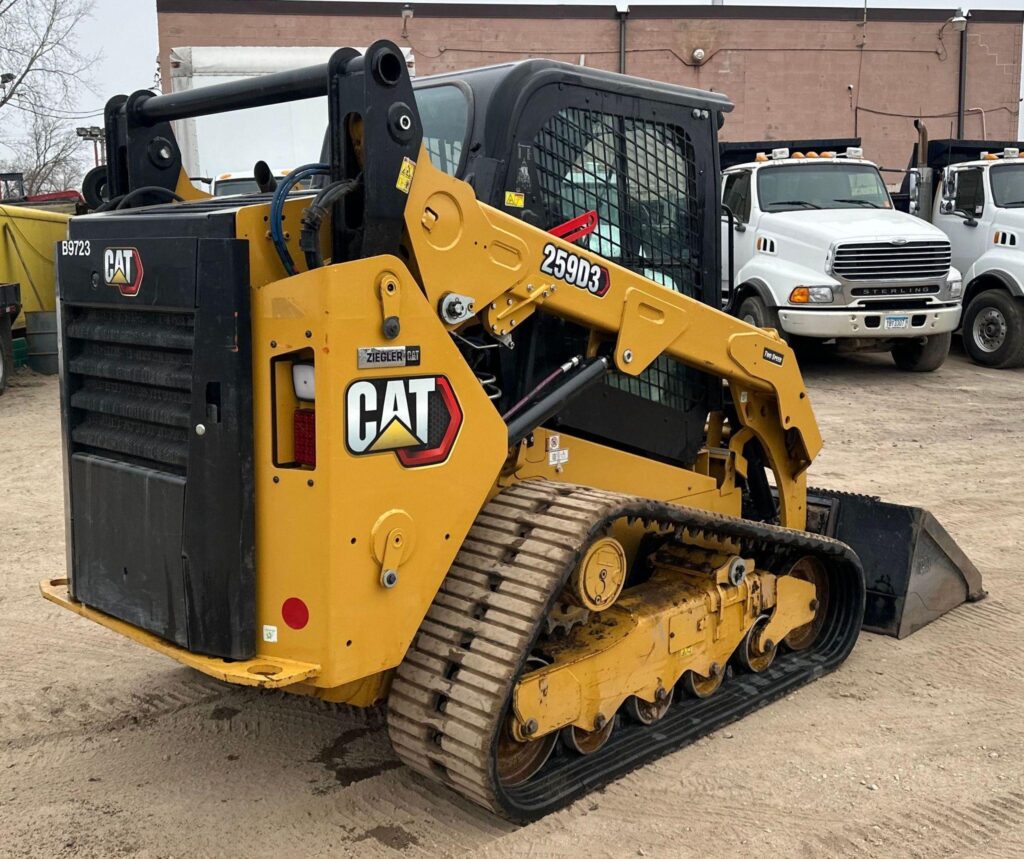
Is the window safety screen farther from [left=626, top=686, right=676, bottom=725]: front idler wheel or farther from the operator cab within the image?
[left=626, top=686, right=676, bottom=725]: front idler wheel

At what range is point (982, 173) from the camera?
47.4ft

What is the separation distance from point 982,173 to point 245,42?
1732 centimetres

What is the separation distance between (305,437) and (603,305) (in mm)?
1234

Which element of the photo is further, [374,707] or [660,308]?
[374,707]

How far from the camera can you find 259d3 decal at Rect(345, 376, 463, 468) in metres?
3.14

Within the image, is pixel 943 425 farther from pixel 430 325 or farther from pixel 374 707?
pixel 430 325

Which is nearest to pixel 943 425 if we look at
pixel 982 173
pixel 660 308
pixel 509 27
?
pixel 982 173

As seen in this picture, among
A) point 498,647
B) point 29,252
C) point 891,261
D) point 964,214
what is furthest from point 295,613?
point 964,214

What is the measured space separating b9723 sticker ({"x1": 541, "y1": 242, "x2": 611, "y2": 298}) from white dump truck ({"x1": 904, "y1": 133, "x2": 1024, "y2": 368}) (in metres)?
11.4

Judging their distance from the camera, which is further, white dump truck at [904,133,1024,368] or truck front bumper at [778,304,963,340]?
white dump truck at [904,133,1024,368]

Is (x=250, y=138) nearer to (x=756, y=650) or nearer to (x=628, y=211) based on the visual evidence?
(x=628, y=211)

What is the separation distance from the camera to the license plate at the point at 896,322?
41.1 feet

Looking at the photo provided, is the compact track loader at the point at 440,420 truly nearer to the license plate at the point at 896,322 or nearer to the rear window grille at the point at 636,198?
the rear window grille at the point at 636,198

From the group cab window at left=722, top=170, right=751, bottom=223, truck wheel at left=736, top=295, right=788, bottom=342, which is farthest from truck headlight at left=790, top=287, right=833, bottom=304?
cab window at left=722, top=170, right=751, bottom=223
